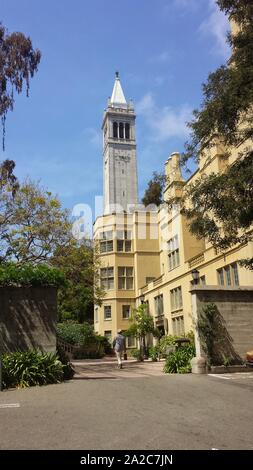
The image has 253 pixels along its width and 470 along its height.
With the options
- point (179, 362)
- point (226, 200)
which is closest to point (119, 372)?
point (179, 362)

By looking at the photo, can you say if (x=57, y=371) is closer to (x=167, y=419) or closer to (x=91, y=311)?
(x=167, y=419)

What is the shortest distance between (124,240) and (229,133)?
103ft

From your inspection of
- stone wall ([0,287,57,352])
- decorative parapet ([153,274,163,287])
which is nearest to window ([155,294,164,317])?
decorative parapet ([153,274,163,287])

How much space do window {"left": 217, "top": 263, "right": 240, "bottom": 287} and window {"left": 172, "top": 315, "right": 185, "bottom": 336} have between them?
6701 millimetres

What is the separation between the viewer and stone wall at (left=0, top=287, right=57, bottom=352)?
12.6m

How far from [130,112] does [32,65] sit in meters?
97.0

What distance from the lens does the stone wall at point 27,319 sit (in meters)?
12.6

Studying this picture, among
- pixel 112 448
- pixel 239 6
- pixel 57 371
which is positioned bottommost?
pixel 112 448

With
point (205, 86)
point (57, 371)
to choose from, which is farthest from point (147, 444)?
point (205, 86)

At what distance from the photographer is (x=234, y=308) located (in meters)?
15.4

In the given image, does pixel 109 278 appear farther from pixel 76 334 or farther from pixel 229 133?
pixel 229 133

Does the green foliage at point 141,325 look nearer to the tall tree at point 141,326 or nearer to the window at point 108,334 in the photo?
the tall tree at point 141,326

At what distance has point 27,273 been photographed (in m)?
12.7

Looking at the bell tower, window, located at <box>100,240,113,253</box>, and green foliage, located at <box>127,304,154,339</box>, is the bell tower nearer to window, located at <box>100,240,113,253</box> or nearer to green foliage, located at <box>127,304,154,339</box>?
window, located at <box>100,240,113,253</box>
